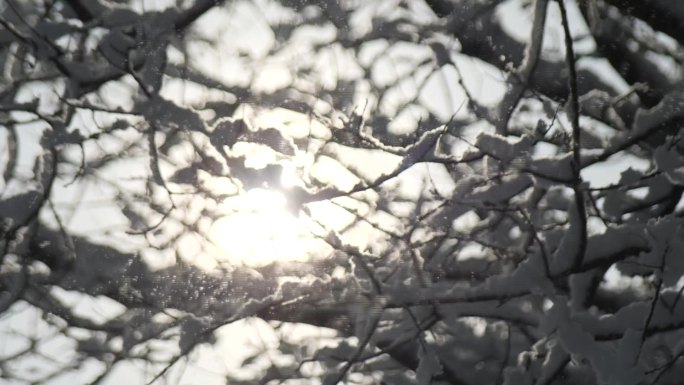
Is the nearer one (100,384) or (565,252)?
(565,252)

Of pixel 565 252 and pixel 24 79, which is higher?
pixel 24 79

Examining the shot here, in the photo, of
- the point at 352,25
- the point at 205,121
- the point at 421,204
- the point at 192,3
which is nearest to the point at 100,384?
the point at 205,121

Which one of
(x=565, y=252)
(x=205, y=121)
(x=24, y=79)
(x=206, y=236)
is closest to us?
(x=565, y=252)

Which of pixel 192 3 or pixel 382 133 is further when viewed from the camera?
pixel 382 133

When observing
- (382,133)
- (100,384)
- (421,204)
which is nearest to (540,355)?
(421,204)

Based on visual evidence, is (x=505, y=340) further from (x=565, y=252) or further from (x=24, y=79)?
(x=24, y=79)

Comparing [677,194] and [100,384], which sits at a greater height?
[677,194]

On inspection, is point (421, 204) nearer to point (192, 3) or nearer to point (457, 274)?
point (457, 274)

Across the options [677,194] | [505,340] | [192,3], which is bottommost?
[505,340]

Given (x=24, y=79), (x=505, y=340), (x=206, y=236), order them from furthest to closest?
(x=206, y=236)
(x=505, y=340)
(x=24, y=79)
